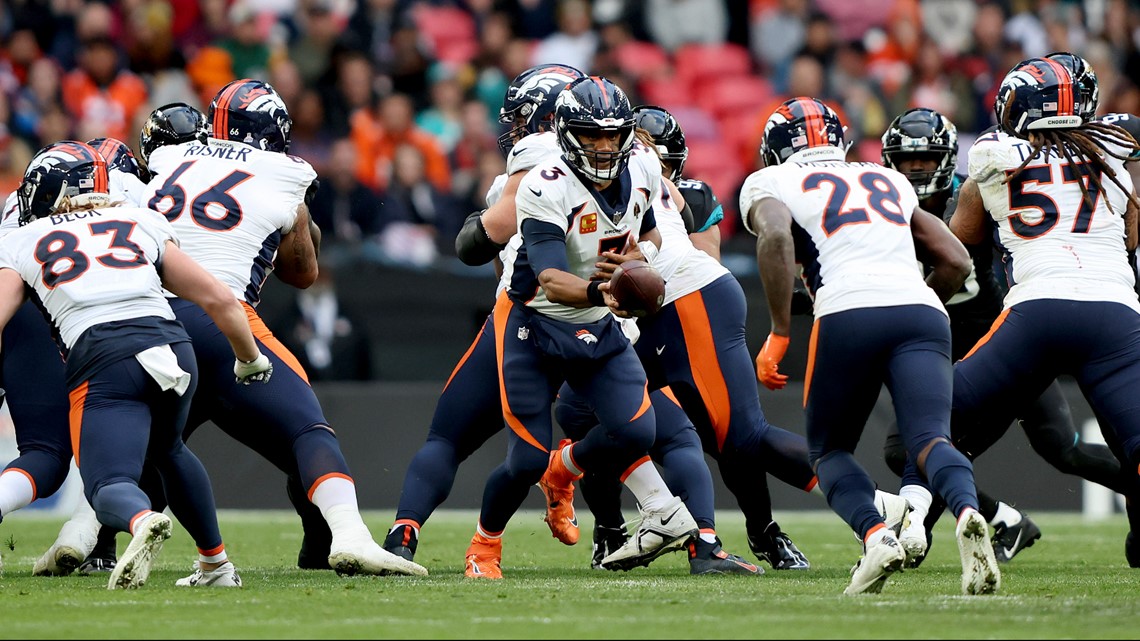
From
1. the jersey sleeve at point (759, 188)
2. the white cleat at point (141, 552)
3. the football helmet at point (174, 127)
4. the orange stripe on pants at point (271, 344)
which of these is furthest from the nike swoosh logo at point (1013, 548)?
the football helmet at point (174, 127)

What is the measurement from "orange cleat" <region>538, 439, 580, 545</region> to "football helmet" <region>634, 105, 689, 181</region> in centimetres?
146

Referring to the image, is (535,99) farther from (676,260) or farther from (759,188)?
(759,188)

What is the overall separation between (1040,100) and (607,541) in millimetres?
2683

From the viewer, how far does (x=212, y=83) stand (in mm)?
14281

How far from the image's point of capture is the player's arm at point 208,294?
5.81 metres

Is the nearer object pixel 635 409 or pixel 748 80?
pixel 635 409

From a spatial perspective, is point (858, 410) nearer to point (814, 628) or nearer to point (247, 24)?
point (814, 628)

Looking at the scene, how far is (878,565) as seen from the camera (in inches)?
210

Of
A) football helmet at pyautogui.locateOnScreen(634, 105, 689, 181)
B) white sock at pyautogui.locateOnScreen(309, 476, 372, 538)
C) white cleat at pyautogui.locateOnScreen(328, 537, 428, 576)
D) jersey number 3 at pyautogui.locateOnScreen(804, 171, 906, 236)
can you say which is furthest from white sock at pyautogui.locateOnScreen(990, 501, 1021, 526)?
white sock at pyautogui.locateOnScreen(309, 476, 372, 538)

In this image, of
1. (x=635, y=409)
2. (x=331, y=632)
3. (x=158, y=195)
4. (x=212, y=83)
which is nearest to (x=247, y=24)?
(x=212, y=83)

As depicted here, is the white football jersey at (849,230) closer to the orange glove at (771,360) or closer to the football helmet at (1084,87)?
the orange glove at (771,360)

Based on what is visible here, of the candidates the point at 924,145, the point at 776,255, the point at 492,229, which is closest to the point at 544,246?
the point at 492,229

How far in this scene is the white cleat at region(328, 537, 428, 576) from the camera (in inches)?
239

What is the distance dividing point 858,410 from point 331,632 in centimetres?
220
